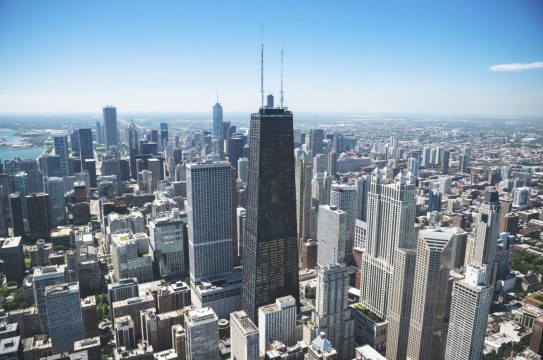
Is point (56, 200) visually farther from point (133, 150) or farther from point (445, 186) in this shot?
point (445, 186)

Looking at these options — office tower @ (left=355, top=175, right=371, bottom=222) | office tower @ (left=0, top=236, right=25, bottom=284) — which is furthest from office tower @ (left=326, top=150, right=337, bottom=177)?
office tower @ (left=0, top=236, right=25, bottom=284)

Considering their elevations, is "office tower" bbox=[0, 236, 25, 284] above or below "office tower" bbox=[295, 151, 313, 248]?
below

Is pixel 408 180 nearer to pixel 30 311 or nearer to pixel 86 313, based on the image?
pixel 86 313

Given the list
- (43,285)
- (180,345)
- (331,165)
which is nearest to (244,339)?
(180,345)

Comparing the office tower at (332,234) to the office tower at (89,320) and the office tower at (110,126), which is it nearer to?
the office tower at (89,320)

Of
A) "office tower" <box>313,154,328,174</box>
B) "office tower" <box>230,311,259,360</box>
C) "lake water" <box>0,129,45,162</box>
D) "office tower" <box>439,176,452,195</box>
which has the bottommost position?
"office tower" <box>230,311,259,360</box>

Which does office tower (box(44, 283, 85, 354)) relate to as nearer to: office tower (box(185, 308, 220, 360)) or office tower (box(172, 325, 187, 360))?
office tower (box(172, 325, 187, 360))

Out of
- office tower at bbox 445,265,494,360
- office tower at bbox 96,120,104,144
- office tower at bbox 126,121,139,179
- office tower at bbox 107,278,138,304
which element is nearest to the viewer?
Answer: office tower at bbox 445,265,494,360

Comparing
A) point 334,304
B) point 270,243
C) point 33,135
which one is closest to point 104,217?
point 270,243
